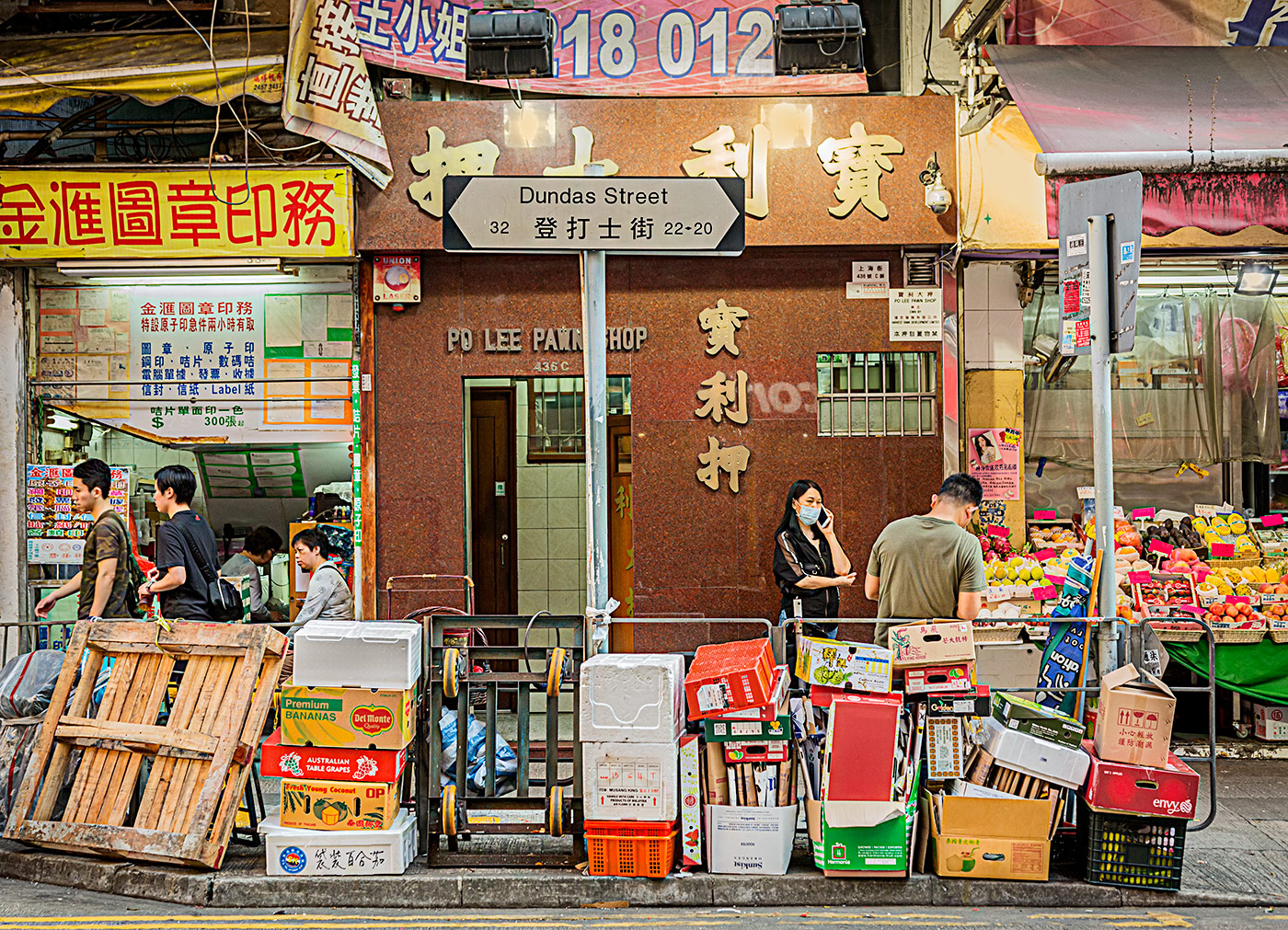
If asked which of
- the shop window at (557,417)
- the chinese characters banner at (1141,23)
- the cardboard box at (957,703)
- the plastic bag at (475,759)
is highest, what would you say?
the chinese characters banner at (1141,23)

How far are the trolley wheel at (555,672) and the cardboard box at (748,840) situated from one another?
3.26 feet

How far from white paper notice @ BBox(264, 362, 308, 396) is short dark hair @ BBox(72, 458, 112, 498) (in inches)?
95.8

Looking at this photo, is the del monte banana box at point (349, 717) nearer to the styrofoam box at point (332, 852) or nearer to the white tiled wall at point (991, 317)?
the styrofoam box at point (332, 852)

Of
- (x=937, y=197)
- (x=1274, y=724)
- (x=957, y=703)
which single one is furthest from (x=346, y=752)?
(x=1274, y=724)

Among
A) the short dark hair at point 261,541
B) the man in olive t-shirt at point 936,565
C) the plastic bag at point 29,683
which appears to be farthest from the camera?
the short dark hair at point 261,541

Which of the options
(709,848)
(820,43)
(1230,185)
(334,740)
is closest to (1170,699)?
(709,848)

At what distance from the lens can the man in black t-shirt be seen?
7.32 metres

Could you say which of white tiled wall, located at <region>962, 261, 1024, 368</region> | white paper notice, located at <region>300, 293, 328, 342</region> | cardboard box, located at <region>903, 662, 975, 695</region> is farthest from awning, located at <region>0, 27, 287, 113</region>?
cardboard box, located at <region>903, 662, 975, 695</region>

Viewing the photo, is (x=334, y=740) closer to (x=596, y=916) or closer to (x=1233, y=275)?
(x=596, y=916)

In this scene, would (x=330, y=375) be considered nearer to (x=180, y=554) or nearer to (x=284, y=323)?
(x=284, y=323)

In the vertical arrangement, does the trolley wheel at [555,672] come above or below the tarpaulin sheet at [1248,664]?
above

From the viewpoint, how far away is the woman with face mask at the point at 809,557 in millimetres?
8203

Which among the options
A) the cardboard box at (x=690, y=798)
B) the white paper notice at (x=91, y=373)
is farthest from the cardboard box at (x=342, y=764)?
the white paper notice at (x=91, y=373)

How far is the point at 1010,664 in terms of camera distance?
8.27 meters
